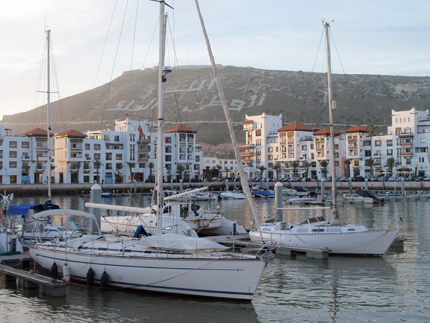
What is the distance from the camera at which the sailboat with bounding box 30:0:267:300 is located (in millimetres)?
16453

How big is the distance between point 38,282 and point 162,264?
5264 mm

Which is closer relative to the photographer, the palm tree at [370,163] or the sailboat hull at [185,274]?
the sailboat hull at [185,274]

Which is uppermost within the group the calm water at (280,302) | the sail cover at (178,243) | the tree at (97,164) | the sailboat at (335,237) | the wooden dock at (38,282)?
the tree at (97,164)

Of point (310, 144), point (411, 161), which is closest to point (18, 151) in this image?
point (310, 144)

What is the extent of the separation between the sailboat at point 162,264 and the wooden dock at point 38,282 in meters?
1.13

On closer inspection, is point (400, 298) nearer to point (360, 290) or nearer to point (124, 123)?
point (360, 290)

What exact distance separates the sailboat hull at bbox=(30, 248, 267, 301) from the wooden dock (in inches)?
58.9

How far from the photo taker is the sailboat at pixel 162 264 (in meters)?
16.5

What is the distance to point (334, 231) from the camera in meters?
26.2

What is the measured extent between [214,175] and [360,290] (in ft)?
404

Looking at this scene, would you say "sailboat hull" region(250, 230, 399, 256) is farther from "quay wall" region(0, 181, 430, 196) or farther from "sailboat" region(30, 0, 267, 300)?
"quay wall" region(0, 181, 430, 196)

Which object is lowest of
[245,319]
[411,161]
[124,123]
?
[245,319]

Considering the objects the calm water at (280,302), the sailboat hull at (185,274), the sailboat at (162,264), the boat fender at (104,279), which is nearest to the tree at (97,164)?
the sailboat at (162,264)

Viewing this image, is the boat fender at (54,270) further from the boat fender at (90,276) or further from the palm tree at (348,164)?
the palm tree at (348,164)
